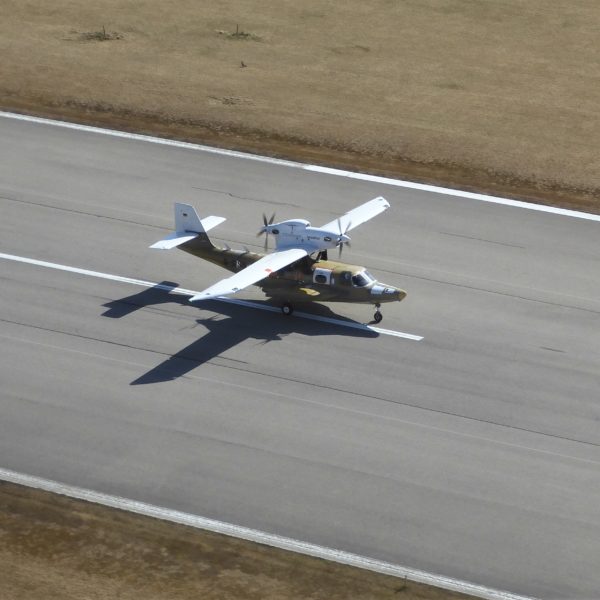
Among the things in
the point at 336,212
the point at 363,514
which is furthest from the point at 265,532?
the point at 336,212

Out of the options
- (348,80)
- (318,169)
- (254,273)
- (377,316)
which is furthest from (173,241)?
(348,80)

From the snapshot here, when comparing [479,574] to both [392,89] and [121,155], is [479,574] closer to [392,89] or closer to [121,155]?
[121,155]

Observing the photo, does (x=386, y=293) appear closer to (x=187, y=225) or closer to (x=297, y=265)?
(x=297, y=265)

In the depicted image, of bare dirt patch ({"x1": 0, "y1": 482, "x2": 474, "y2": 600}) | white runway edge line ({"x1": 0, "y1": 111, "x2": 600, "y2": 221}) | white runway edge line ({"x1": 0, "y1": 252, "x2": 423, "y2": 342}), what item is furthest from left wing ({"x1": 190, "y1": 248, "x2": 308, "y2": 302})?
white runway edge line ({"x1": 0, "y1": 111, "x2": 600, "y2": 221})

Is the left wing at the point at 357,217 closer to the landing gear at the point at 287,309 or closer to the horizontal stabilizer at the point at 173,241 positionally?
the landing gear at the point at 287,309

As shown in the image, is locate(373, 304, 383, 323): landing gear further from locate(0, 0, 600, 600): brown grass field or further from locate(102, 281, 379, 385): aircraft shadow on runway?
locate(0, 0, 600, 600): brown grass field

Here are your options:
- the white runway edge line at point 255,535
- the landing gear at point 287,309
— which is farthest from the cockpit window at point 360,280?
the white runway edge line at point 255,535
